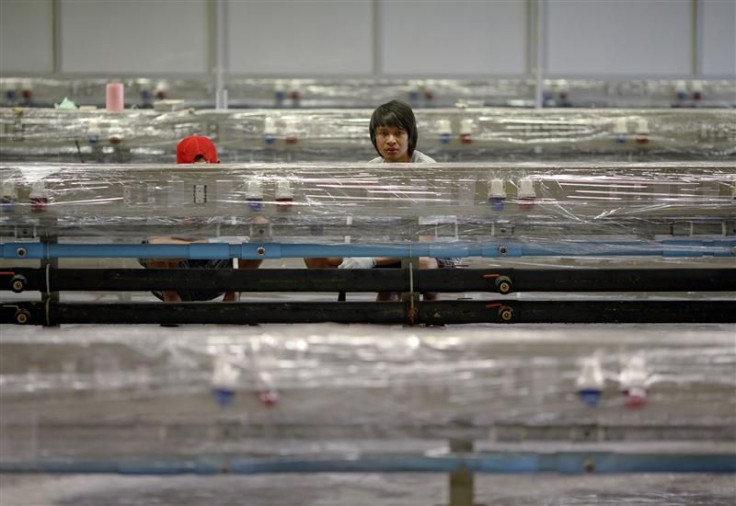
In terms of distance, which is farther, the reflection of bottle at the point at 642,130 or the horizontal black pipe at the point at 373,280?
the reflection of bottle at the point at 642,130

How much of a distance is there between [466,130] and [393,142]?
1.19 m

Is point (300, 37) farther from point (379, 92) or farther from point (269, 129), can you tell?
point (269, 129)

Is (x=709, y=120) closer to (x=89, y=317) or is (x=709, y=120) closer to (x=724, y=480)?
(x=724, y=480)

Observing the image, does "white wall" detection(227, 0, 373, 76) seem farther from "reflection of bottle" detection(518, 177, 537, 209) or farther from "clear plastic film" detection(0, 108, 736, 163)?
"reflection of bottle" detection(518, 177, 537, 209)

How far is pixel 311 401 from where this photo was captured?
140 centimetres

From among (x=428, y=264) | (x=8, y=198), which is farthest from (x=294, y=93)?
(x=8, y=198)

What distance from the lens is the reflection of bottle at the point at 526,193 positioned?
243cm

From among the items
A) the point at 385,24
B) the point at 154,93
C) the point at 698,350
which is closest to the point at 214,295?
the point at 698,350

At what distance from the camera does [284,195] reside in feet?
8.11

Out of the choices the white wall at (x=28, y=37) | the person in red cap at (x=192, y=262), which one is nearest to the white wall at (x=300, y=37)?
the white wall at (x=28, y=37)

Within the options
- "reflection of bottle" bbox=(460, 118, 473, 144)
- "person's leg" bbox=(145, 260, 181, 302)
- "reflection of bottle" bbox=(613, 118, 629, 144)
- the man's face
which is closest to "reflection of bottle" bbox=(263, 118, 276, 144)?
"reflection of bottle" bbox=(460, 118, 473, 144)

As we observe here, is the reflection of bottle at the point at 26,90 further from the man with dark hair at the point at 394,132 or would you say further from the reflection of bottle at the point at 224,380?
the reflection of bottle at the point at 224,380

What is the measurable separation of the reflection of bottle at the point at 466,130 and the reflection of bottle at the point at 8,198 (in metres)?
1.86

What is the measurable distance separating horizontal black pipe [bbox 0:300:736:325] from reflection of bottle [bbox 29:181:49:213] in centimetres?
28
